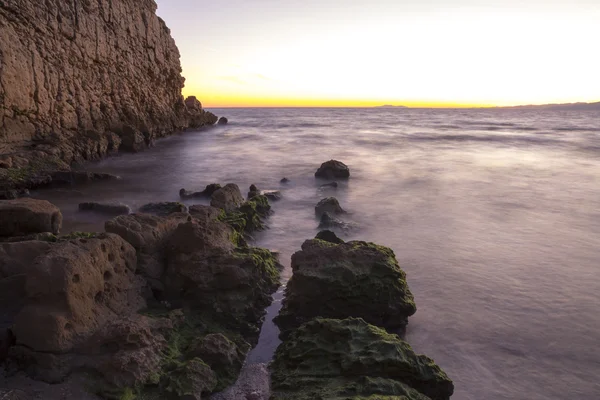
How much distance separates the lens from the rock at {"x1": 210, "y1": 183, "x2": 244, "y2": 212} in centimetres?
845

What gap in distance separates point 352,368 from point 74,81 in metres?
15.0

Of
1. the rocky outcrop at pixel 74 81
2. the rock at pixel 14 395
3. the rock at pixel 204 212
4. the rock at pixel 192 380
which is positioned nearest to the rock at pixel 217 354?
the rock at pixel 192 380

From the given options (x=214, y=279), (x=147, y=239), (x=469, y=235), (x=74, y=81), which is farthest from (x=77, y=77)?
(x=469, y=235)

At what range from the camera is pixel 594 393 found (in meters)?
4.17

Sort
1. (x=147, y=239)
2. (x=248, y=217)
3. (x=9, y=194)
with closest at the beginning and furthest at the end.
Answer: (x=147, y=239)
(x=248, y=217)
(x=9, y=194)


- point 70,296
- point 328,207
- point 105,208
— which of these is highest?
point 70,296

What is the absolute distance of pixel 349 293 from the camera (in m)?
4.85

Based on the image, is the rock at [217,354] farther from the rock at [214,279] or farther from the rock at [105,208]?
the rock at [105,208]

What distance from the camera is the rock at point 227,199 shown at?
845 cm

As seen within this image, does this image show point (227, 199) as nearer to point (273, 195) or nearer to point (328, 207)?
point (328, 207)

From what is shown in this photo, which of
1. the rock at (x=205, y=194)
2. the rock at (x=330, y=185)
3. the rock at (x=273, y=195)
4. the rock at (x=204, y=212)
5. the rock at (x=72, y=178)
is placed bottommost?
the rock at (x=330, y=185)

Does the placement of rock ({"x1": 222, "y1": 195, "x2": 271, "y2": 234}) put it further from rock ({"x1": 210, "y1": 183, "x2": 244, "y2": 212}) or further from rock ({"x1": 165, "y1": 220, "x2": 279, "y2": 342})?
rock ({"x1": 165, "y1": 220, "x2": 279, "y2": 342})

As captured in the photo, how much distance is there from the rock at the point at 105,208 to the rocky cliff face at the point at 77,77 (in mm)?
3382

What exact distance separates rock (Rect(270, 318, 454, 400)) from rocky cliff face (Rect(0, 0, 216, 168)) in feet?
33.0
